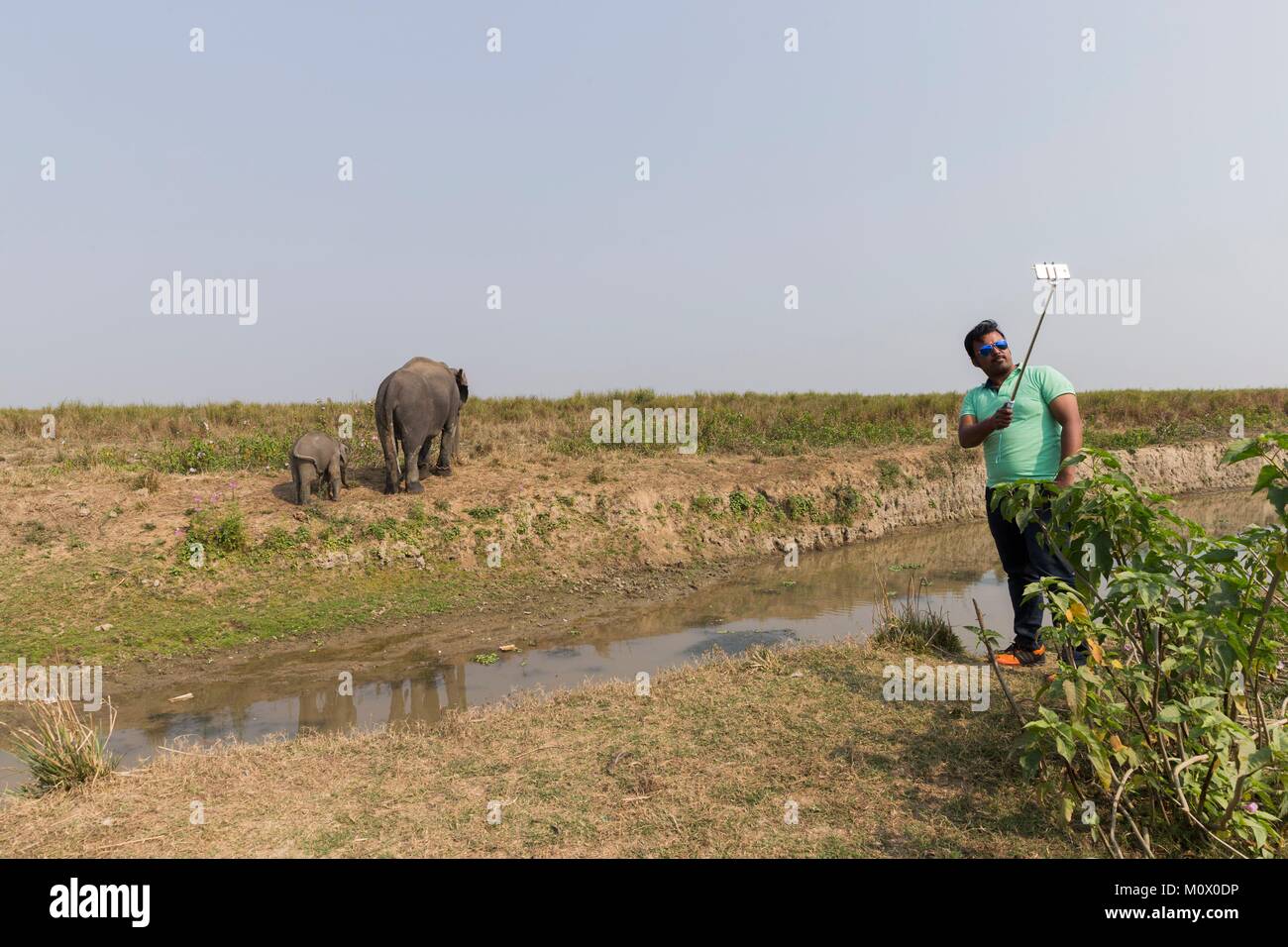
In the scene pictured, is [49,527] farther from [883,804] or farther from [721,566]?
[883,804]

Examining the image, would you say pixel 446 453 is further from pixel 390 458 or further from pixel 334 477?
pixel 334 477

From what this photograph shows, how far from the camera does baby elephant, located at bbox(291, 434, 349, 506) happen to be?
888 centimetres

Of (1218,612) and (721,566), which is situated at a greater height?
(1218,612)

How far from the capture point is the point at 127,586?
732 cm

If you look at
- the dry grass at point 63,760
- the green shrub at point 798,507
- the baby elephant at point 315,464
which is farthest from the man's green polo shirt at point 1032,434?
the green shrub at point 798,507

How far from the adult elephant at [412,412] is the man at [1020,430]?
7095 millimetres

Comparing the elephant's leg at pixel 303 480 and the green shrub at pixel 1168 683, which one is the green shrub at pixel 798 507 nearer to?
the elephant's leg at pixel 303 480

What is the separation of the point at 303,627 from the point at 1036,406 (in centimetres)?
643

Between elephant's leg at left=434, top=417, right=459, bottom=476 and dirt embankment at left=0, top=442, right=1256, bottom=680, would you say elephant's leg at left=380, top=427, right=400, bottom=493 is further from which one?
elephant's leg at left=434, top=417, right=459, bottom=476

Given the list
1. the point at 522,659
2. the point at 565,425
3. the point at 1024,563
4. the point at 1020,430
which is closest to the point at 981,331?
the point at 1020,430

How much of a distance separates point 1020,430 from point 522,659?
14.5 feet

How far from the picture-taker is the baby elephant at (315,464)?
8.88m

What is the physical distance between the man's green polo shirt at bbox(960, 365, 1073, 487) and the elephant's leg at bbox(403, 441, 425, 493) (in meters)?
7.35
